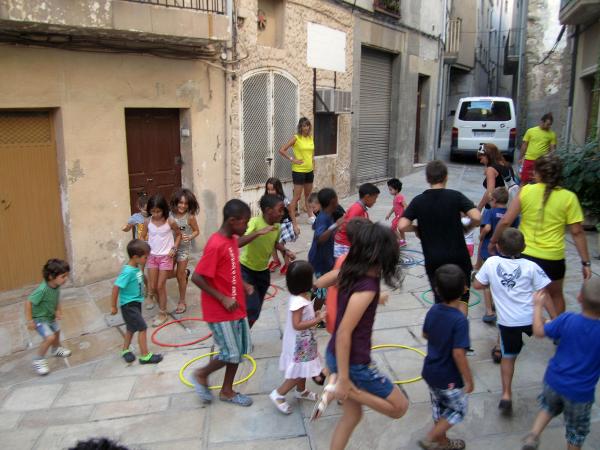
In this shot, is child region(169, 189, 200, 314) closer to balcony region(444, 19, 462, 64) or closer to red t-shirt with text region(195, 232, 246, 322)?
red t-shirt with text region(195, 232, 246, 322)

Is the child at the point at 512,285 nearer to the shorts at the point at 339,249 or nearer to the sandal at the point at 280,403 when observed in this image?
the sandal at the point at 280,403

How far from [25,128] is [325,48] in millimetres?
6173

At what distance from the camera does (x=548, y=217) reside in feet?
14.2

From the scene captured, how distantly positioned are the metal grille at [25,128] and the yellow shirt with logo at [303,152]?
420cm

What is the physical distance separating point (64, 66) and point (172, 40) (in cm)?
145

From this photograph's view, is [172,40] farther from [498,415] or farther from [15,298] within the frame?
[498,415]

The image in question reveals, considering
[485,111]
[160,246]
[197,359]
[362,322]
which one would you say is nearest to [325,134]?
[160,246]

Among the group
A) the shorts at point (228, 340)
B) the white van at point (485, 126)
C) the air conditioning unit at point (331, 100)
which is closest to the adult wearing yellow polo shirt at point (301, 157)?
the air conditioning unit at point (331, 100)

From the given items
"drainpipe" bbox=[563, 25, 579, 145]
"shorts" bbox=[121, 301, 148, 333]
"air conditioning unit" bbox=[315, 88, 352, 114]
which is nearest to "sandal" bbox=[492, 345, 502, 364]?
"shorts" bbox=[121, 301, 148, 333]

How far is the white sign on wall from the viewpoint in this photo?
1043 cm

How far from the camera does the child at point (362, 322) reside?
2928 millimetres

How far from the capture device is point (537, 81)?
21.0m

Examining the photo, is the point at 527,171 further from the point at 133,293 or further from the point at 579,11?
the point at 133,293

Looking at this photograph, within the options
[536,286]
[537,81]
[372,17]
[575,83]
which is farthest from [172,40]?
[537,81]
